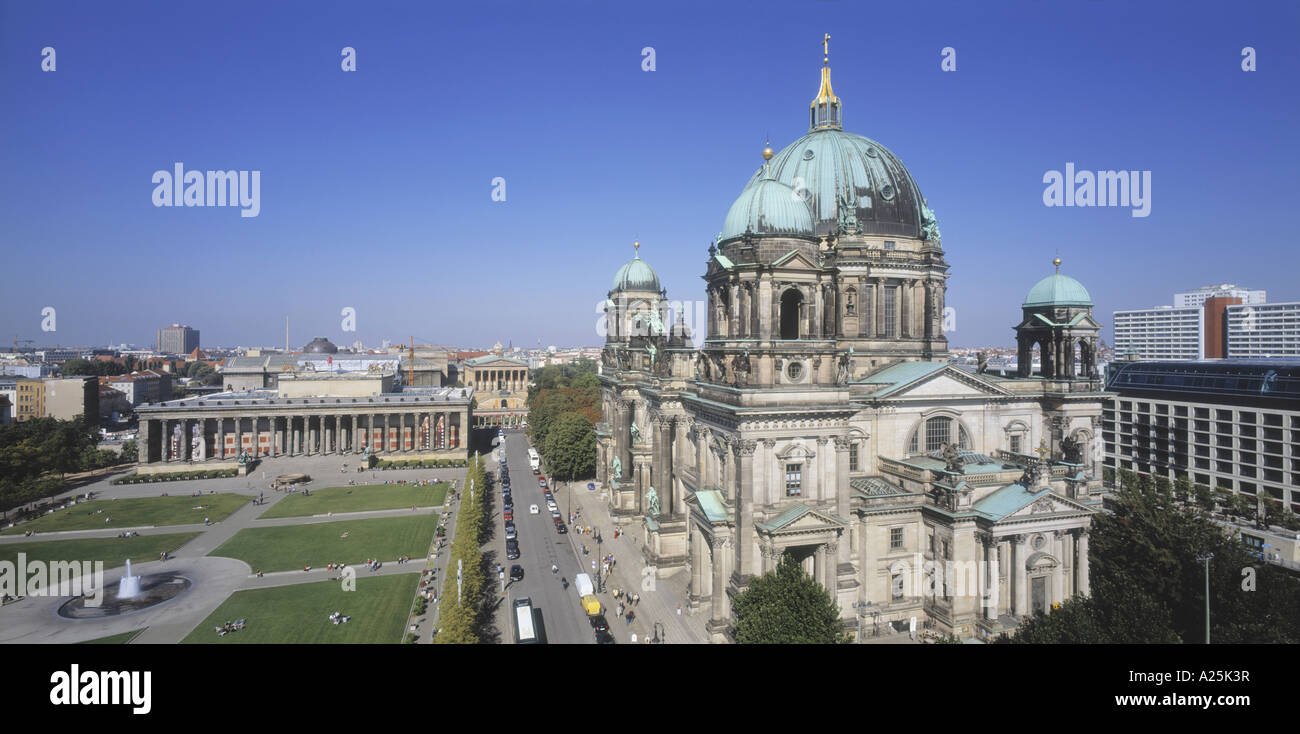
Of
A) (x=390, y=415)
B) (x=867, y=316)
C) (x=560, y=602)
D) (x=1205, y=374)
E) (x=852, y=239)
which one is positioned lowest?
(x=560, y=602)

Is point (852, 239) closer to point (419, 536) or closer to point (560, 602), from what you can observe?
point (560, 602)

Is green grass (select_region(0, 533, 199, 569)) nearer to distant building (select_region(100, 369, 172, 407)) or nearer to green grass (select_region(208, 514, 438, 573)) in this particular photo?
green grass (select_region(208, 514, 438, 573))

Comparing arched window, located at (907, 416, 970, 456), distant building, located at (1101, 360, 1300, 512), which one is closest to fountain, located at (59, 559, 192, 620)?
arched window, located at (907, 416, 970, 456)

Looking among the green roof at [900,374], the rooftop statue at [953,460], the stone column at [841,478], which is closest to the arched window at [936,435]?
the green roof at [900,374]

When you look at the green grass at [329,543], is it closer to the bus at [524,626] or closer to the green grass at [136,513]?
the green grass at [136,513]
